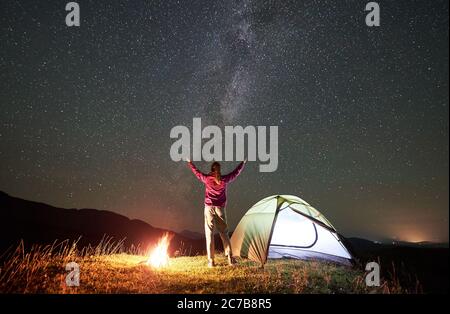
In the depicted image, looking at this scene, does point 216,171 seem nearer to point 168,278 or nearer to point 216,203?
point 216,203

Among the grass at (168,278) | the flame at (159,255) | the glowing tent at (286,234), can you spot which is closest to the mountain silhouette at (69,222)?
the glowing tent at (286,234)

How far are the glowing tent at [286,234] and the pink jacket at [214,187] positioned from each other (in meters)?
2.04

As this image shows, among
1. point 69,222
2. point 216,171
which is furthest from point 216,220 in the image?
point 69,222

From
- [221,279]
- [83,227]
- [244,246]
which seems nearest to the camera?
[221,279]

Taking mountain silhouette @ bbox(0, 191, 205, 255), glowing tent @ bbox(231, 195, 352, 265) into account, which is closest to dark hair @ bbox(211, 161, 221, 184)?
glowing tent @ bbox(231, 195, 352, 265)

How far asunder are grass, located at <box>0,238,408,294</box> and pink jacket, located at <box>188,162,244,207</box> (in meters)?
1.68

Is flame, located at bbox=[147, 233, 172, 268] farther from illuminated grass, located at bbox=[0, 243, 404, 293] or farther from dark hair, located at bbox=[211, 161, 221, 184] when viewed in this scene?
dark hair, located at bbox=[211, 161, 221, 184]

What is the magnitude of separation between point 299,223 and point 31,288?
27.3 ft

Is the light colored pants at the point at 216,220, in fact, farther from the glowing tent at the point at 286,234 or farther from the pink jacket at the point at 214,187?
the glowing tent at the point at 286,234

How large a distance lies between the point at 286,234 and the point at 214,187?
3948 millimetres

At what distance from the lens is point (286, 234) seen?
1149cm
